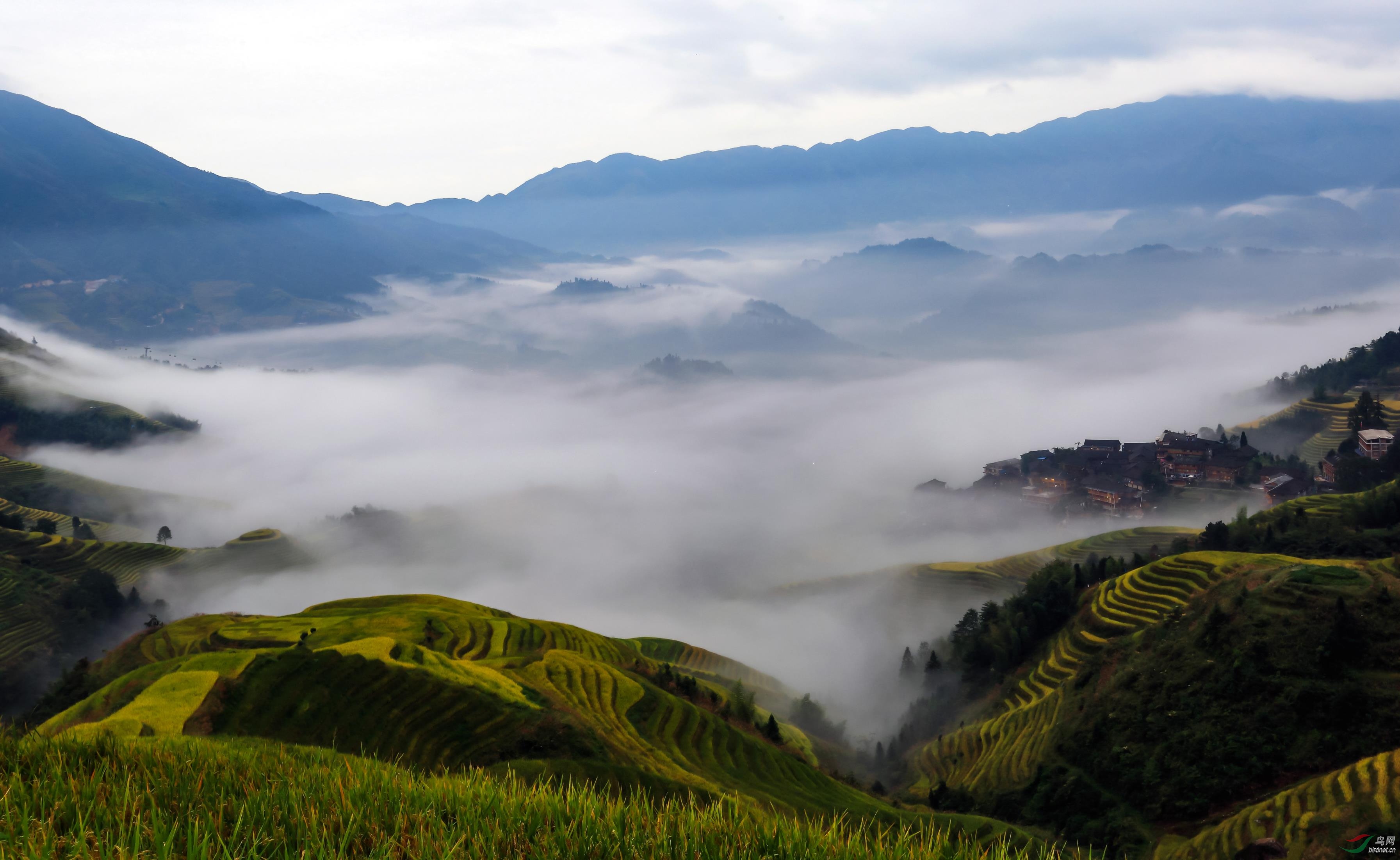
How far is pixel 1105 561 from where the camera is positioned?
240 feet

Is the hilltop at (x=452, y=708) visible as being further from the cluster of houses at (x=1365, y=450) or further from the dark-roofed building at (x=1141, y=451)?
the dark-roofed building at (x=1141, y=451)

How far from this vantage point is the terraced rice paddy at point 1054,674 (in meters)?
49.1

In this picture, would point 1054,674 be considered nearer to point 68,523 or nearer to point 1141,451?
point 1141,451

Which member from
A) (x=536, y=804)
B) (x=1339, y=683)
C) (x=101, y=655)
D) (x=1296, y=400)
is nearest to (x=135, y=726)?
(x=536, y=804)

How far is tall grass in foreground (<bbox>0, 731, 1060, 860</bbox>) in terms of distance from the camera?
16.2 ft

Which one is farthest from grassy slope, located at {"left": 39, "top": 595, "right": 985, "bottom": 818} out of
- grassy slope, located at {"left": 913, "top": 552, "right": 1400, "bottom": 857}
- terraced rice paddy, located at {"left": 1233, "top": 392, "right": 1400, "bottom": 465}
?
terraced rice paddy, located at {"left": 1233, "top": 392, "right": 1400, "bottom": 465}

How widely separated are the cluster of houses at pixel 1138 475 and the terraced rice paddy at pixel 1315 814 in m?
91.3

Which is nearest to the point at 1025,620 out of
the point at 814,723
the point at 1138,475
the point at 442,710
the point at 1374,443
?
the point at 814,723

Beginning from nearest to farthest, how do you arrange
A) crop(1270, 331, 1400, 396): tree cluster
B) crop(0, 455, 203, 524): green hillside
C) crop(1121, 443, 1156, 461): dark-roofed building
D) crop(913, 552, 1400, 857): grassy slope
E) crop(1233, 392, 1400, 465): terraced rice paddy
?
crop(913, 552, 1400, 857): grassy slope, crop(1233, 392, 1400, 465): terraced rice paddy, crop(0, 455, 203, 524): green hillside, crop(1121, 443, 1156, 461): dark-roofed building, crop(1270, 331, 1400, 396): tree cluster

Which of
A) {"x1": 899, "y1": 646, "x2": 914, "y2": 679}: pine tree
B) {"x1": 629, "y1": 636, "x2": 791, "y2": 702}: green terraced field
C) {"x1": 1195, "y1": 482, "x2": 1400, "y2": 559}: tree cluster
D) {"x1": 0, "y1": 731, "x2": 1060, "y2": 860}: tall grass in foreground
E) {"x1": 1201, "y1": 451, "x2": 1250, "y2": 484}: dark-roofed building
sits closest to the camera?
{"x1": 0, "y1": 731, "x2": 1060, "y2": 860}: tall grass in foreground

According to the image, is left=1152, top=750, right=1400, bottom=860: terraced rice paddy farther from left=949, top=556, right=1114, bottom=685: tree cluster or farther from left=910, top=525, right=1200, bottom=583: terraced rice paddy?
left=910, top=525, right=1200, bottom=583: terraced rice paddy

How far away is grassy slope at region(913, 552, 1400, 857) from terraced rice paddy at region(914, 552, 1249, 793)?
0.11 meters

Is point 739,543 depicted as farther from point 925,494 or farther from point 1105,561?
point 1105,561

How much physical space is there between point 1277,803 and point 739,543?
6305 inches
